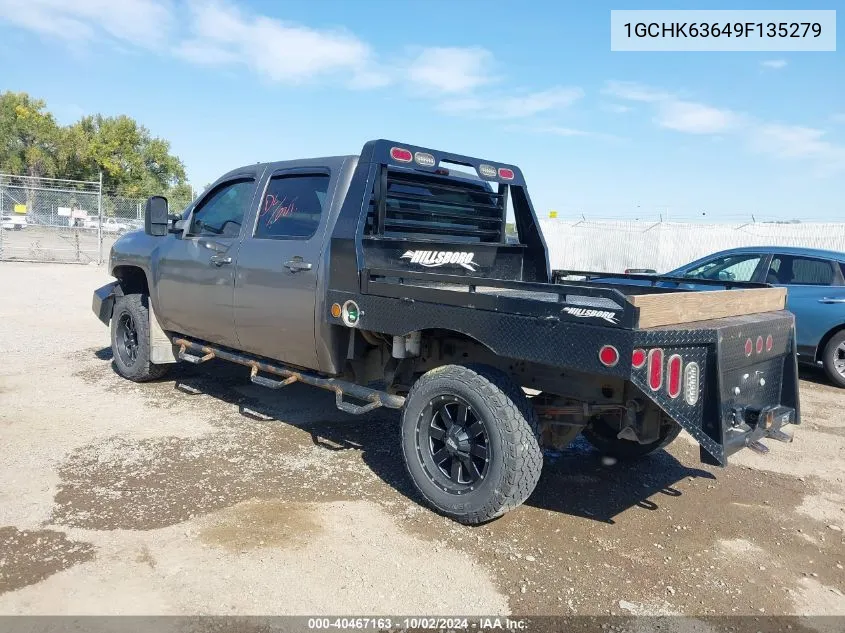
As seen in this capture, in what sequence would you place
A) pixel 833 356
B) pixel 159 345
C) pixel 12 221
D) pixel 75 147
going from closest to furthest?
pixel 159 345
pixel 833 356
pixel 12 221
pixel 75 147

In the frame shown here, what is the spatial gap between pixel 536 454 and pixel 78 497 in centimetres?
264

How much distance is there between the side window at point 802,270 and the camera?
799cm

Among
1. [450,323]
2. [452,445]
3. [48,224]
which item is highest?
[48,224]

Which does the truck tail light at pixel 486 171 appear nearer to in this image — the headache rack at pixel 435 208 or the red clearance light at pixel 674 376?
the headache rack at pixel 435 208

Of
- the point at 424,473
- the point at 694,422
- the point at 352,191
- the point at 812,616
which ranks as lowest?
the point at 812,616

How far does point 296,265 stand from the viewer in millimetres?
4617

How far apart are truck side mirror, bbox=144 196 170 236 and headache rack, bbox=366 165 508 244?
86.6 inches

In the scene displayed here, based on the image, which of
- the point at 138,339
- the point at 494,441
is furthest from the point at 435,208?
the point at 138,339

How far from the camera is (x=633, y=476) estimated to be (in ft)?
15.5

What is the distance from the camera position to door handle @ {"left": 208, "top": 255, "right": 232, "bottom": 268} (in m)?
5.19

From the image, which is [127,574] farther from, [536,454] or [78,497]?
[536,454]

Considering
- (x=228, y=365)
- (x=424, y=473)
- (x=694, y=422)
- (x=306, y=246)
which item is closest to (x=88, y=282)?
(x=228, y=365)

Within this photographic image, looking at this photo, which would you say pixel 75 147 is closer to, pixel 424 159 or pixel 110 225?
pixel 110 225

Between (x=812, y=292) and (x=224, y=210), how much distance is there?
652 cm
